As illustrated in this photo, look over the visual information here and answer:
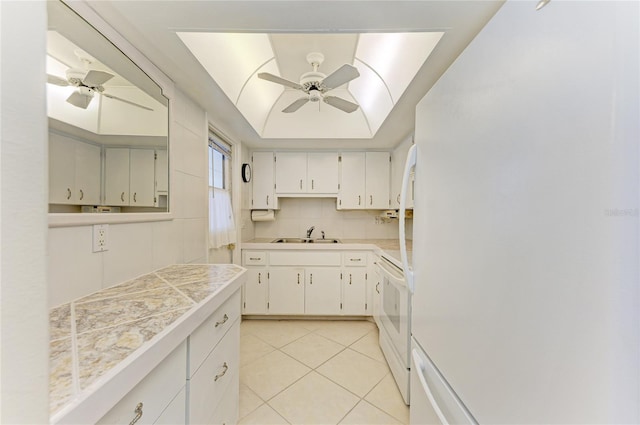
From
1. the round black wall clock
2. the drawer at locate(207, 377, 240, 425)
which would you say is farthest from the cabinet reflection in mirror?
the round black wall clock

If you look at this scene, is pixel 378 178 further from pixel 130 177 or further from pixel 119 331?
pixel 119 331

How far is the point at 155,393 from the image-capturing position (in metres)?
0.67

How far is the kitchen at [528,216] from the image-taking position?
0.93 ft

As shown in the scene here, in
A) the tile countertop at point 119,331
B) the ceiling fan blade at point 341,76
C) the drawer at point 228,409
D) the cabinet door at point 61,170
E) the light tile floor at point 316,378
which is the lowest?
the light tile floor at point 316,378

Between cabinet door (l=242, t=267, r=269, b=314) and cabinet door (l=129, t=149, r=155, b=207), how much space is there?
1.56m

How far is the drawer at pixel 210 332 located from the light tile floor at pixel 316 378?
0.75m

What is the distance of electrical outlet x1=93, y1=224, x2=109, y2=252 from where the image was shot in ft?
3.40

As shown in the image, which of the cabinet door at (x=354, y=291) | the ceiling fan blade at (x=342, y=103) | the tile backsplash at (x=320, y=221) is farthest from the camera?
the tile backsplash at (x=320, y=221)

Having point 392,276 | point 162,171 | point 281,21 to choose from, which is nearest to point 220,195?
point 162,171

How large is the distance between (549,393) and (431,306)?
0.43 m

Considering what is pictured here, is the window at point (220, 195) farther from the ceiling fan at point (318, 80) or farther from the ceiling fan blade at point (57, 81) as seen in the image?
the ceiling fan blade at point (57, 81)

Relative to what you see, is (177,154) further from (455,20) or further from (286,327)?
(286,327)

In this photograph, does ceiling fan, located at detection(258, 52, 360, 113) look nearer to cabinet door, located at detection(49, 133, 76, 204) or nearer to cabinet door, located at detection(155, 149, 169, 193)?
cabinet door, located at detection(155, 149, 169, 193)

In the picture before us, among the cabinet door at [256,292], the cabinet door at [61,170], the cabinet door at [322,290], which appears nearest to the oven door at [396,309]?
the cabinet door at [322,290]
